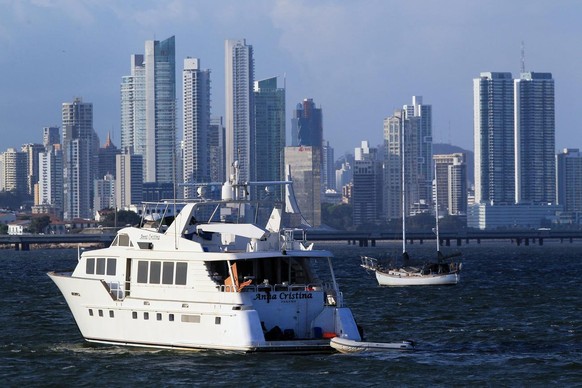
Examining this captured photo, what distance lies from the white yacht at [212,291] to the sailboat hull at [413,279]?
5229 cm

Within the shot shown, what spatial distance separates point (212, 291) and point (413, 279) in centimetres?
5628

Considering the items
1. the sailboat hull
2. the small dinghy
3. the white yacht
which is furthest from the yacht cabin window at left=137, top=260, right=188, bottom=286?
the sailboat hull

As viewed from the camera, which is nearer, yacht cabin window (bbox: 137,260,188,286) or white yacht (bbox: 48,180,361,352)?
white yacht (bbox: 48,180,361,352)

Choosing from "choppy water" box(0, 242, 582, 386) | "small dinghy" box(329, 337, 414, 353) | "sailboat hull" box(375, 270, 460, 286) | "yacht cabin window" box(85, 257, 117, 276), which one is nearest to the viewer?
"choppy water" box(0, 242, 582, 386)

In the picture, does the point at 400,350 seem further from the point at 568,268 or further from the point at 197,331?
the point at 568,268

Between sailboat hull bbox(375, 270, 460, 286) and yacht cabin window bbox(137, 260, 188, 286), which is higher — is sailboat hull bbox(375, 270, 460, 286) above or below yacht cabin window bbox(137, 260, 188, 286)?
below

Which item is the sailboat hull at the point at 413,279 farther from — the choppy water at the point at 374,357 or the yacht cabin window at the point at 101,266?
the yacht cabin window at the point at 101,266

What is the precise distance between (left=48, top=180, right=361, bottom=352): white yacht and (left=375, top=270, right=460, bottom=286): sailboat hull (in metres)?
52.3

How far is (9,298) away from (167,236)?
37.3m

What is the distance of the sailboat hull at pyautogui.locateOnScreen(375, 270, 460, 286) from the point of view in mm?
97375

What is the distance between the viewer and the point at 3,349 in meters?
49.1

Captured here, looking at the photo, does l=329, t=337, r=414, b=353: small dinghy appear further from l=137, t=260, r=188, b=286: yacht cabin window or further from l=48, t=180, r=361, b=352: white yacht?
l=137, t=260, r=188, b=286: yacht cabin window

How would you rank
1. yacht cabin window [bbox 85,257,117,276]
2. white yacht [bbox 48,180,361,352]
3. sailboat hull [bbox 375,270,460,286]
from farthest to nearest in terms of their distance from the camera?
1. sailboat hull [bbox 375,270,460,286]
2. yacht cabin window [bbox 85,257,117,276]
3. white yacht [bbox 48,180,361,352]

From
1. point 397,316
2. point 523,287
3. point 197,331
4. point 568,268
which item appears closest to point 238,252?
point 197,331
